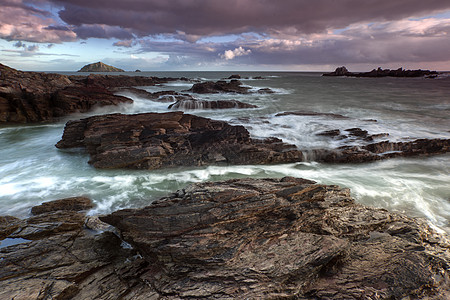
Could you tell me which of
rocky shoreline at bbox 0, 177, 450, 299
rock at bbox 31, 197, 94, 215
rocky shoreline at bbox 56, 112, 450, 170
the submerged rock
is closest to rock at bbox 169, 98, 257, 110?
rocky shoreline at bbox 56, 112, 450, 170

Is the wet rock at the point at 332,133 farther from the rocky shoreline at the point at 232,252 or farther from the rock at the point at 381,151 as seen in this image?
the rocky shoreline at the point at 232,252

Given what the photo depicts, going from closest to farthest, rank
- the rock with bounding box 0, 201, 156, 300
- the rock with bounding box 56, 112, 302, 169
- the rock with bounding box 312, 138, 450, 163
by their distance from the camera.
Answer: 1. the rock with bounding box 0, 201, 156, 300
2. the rock with bounding box 56, 112, 302, 169
3. the rock with bounding box 312, 138, 450, 163

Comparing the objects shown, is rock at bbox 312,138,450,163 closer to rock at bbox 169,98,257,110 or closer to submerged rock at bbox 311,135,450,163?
submerged rock at bbox 311,135,450,163

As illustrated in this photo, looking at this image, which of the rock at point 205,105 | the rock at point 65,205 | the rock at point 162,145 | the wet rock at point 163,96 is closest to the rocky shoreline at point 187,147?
the rock at point 162,145

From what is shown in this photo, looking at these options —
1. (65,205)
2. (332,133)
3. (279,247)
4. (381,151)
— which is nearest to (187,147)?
(65,205)

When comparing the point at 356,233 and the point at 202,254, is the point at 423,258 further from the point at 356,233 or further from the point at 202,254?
the point at 202,254

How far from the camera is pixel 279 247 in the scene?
486cm

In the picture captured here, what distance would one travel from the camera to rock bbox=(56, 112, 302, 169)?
36.5 ft

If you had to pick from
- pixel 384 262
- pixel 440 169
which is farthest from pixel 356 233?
pixel 440 169

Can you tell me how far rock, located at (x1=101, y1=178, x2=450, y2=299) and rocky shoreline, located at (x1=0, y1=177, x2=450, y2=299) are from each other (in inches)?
0.8

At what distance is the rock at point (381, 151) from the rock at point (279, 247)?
5.84m

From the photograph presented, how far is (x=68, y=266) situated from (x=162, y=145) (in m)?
7.60

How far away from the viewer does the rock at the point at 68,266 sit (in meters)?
4.11

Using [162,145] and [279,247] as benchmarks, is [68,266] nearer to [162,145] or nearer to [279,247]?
[279,247]
